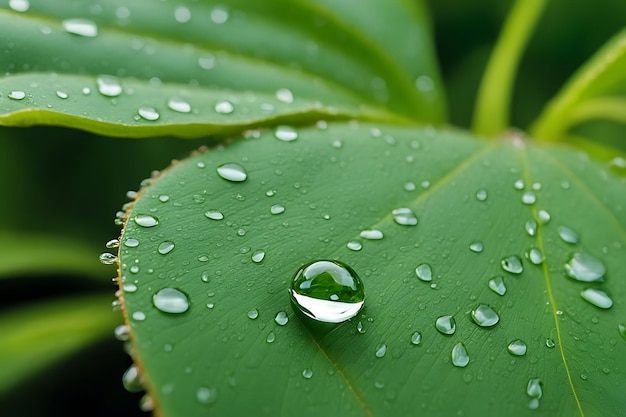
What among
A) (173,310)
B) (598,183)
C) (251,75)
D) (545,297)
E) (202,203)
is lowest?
(173,310)

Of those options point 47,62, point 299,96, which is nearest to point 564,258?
point 299,96

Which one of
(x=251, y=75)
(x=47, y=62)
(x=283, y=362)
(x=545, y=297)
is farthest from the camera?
(x=251, y=75)

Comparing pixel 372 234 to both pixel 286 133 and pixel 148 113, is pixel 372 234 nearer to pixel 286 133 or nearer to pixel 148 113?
pixel 286 133

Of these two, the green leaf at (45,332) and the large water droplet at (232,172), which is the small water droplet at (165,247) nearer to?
the large water droplet at (232,172)

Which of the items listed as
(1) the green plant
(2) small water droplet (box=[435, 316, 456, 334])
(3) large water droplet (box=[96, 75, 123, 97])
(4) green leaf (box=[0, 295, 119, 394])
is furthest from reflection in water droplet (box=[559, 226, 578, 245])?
(4) green leaf (box=[0, 295, 119, 394])

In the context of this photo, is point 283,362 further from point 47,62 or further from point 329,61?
point 329,61

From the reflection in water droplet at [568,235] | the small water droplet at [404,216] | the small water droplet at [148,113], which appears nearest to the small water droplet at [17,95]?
the small water droplet at [148,113]
